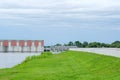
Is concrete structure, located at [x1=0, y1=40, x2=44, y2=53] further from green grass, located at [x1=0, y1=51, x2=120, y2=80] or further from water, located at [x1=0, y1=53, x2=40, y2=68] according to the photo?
green grass, located at [x1=0, y1=51, x2=120, y2=80]

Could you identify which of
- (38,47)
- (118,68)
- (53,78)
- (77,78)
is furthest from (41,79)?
(38,47)

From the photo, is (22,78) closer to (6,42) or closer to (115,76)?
(115,76)

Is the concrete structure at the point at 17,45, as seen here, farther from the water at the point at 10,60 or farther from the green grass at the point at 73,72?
the green grass at the point at 73,72

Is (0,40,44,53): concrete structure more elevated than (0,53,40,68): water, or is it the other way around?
(0,40,44,53): concrete structure

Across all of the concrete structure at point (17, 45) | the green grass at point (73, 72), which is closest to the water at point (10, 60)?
the green grass at point (73, 72)

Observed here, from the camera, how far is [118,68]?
25.8m

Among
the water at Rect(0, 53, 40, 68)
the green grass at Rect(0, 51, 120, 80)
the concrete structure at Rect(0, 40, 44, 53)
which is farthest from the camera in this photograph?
the concrete structure at Rect(0, 40, 44, 53)

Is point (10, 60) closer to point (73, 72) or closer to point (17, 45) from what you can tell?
point (73, 72)

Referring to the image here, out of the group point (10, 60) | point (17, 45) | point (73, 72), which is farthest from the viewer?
point (17, 45)

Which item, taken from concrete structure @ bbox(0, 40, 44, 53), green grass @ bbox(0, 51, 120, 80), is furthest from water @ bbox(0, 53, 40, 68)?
concrete structure @ bbox(0, 40, 44, 53)

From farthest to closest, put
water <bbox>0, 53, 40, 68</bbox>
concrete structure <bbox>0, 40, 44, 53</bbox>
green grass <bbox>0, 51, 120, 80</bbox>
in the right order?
concrete structure <bbox>0, 40, 44, 53</bbox>, water <bbox>0, 53, 40, 68</bbox>, green grass <bbox>0, 51, 120, 80</bbox>

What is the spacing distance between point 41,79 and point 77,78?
2.15 metres

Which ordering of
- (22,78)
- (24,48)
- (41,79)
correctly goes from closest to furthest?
(41,79)
(22,78)
(24,48)

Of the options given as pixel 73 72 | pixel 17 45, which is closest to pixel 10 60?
pixel 73 72
